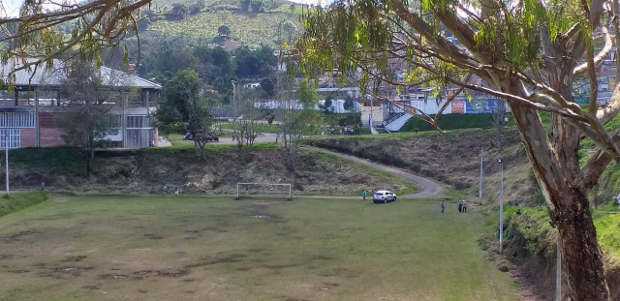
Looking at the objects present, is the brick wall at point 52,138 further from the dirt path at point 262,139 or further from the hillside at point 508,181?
the hillside at point 508,181

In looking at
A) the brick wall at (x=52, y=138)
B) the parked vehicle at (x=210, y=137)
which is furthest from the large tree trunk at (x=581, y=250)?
the brick wall at (x=52, y=138)

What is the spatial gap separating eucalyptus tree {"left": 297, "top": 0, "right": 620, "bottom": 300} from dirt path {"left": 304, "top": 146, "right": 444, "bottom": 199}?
1443 inches

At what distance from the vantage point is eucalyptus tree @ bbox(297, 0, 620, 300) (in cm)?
874

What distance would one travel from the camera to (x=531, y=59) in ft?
28.5

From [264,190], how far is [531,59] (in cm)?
4330

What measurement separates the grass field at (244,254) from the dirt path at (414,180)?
5654mm

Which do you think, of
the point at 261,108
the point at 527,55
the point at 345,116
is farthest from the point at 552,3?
the point at 345,116

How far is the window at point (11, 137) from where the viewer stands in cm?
5425

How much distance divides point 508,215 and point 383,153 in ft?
92.3

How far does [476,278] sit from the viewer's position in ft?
Result: 73.6

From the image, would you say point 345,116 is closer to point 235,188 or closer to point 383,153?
point 383,153

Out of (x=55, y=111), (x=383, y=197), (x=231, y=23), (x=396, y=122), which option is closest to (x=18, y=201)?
(x=55, y=111)

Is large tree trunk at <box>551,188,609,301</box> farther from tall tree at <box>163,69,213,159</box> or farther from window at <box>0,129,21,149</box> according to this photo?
window at <box>0,129,21,149</box>

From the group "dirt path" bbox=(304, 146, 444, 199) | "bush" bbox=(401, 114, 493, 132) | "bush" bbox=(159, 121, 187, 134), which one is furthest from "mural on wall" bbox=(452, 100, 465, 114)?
"bush" bbox=(159, 121, 187, 134)
